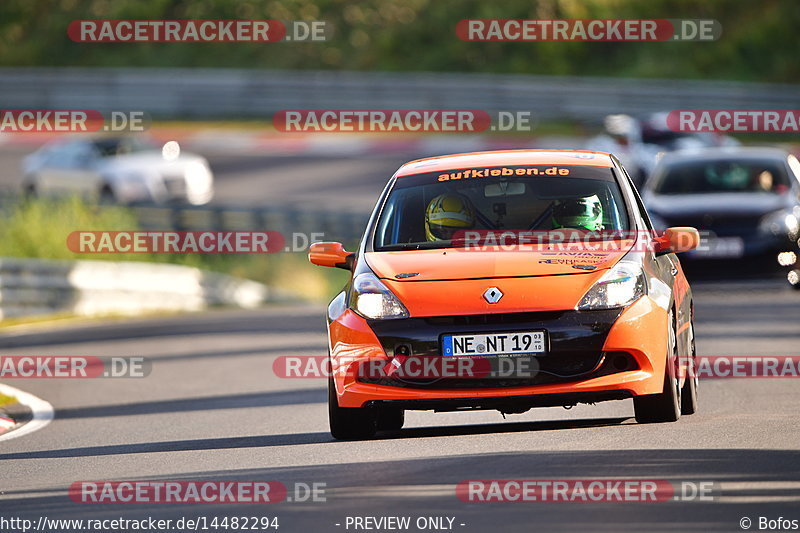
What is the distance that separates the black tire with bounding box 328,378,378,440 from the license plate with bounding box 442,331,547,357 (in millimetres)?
865

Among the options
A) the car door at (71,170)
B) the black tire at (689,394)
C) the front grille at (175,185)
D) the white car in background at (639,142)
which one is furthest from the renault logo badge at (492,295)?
the car door at (71,170)

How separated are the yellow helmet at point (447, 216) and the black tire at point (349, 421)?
1.15m

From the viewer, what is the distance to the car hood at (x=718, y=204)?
1888 centimetres

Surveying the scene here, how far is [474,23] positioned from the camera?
5003cm

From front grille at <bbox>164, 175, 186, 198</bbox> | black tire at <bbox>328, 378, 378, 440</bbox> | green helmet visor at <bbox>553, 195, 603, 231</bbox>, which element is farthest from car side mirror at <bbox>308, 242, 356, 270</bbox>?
front grille at <bbox>164, 175, 186, 198</bbox>

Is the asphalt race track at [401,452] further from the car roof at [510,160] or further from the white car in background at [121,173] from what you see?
the white car in background at [121,173]

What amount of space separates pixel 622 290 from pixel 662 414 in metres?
0.82

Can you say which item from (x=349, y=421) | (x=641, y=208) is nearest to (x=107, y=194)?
(x=641, y=208)

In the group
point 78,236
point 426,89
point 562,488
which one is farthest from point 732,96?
point 562,488

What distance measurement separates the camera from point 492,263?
9430 mm

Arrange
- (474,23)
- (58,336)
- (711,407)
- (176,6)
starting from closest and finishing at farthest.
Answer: (711,407)
(58,336)
(474,23)
(176,6)

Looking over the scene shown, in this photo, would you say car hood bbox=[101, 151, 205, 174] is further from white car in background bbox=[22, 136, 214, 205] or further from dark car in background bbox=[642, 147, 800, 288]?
dark car in background bbox=[642, 147, 800, 288]

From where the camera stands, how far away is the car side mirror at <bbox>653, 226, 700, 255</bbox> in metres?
9.97

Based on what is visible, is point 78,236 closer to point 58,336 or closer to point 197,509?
point 58,336
